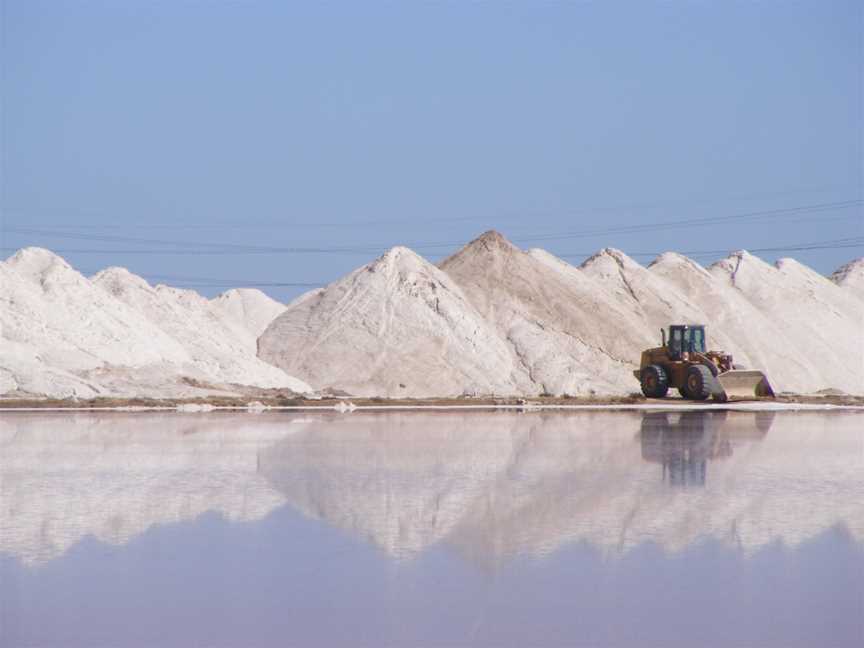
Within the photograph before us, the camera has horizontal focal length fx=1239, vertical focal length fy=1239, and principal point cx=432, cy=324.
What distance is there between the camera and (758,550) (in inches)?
345

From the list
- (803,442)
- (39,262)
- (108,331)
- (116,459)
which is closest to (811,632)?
(116,459)

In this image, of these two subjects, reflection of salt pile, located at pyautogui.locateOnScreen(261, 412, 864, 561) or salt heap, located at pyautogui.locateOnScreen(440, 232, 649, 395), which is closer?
reflection of salt pile, located at pyautogui.locateOnScreen(261, 412, 864, 561)

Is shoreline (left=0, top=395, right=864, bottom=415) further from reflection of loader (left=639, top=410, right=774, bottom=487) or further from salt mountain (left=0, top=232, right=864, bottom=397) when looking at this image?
salt mountain (left=0, top=232, right=864, bottom=397)

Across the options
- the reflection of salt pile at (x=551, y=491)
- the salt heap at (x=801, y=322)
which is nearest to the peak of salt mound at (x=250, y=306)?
the salt heap at (x=801, y=322)

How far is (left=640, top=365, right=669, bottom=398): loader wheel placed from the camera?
35.7 m

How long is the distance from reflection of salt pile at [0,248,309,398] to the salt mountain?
0.07 meters

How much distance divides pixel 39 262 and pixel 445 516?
3994 cm

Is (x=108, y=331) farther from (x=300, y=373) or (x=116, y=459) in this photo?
(x=116, y=459)

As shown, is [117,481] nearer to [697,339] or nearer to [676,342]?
[676,342]

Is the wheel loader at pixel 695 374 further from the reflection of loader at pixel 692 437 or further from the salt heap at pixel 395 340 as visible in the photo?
the salt heap at pixel 395 340

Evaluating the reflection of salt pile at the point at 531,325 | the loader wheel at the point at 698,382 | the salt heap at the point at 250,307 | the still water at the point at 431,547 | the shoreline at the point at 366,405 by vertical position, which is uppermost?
the salt heap at the point at 250,307

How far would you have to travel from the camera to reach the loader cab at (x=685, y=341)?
A: 35.6 meters

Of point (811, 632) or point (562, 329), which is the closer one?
point (811, 632)

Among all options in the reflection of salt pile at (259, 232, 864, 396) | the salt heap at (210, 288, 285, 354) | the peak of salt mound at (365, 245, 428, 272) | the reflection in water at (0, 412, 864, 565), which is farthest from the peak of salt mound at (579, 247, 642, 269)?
the reflection in water at (0, 412, 864, 565)
